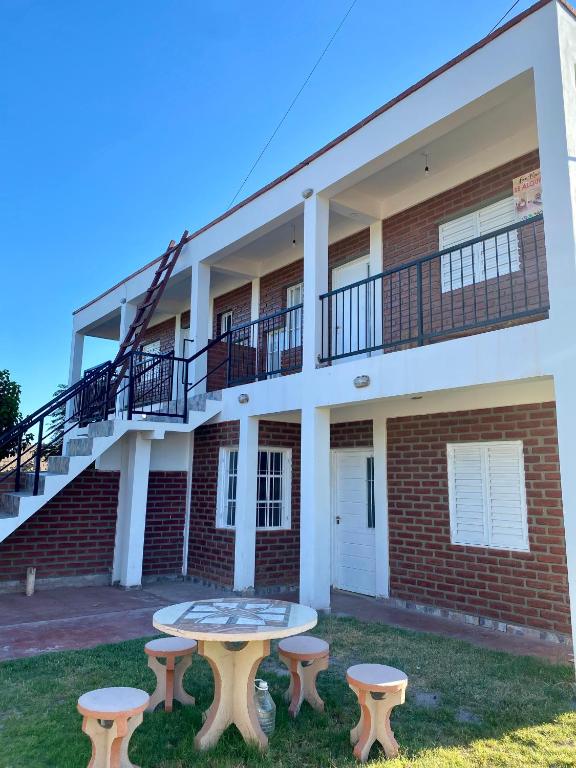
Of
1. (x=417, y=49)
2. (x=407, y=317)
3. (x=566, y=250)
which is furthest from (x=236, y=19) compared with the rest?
(x=566, y=250)

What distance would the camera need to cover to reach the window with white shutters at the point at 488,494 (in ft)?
21.1

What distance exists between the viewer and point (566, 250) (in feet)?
15.0

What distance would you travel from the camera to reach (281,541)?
28.3ft

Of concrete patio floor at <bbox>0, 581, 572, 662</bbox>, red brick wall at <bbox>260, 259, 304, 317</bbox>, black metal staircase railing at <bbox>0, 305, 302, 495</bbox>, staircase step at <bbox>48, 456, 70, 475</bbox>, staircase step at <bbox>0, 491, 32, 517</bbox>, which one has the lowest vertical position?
concrete patio floor at <bbox>0, 581, 572, 662</bbox>

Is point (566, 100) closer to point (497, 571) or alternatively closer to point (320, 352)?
point (320, 352)

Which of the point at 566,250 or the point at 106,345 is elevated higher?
the point at 106,345

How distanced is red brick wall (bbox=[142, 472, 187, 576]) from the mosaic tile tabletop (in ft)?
17.5

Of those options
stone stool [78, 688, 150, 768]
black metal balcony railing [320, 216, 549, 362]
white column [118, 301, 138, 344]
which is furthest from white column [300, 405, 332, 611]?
white column [118, 301, 138, 344]

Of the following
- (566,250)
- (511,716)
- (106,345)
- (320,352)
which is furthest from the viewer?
(106,345)

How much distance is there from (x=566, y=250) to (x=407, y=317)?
3.31 m

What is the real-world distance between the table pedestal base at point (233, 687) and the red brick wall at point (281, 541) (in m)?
4.88

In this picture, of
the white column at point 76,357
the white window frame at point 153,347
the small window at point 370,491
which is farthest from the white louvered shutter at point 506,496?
the white column at point 76,357

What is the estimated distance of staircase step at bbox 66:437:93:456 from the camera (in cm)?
786

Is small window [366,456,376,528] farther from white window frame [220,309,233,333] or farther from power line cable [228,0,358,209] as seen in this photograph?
white window frame [220,309,233,333]
